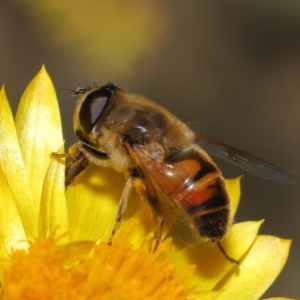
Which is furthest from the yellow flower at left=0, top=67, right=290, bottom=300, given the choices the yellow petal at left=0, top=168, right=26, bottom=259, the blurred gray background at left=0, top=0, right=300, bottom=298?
the blurred gray background at left=0, top=0, right=300, bottom=298

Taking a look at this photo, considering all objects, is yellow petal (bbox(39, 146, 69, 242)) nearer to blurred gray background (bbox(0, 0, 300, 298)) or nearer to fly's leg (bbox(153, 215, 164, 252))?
fly's leg (bbox(153, 215, 164, 252))

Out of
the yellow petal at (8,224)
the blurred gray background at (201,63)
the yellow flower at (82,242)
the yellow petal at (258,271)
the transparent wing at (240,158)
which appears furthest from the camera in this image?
the blurred gray background at (201,63)

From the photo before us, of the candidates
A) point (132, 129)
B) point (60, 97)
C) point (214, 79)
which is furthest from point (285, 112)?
point (132, 129)

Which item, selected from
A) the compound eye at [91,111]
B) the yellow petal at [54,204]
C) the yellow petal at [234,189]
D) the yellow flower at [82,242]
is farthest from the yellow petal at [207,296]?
the compound eye at [91,111]

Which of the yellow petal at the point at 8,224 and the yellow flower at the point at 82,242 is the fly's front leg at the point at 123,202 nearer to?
the yellow flower at the point at 82,242

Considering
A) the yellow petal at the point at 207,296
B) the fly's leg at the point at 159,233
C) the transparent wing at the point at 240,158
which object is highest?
the transparent wing at the point at 240,158
